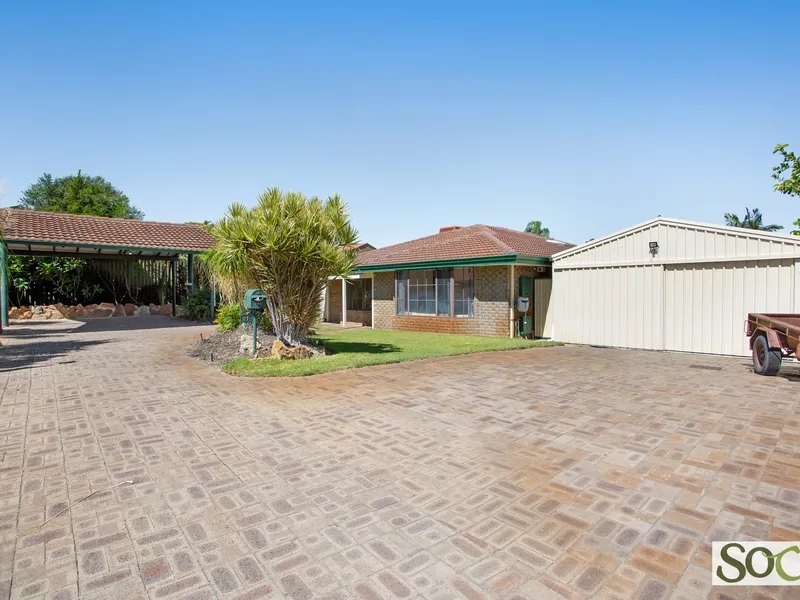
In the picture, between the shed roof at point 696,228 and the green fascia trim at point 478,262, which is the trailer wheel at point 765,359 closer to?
the shed roof at point 696,228

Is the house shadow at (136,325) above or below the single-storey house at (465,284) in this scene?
below

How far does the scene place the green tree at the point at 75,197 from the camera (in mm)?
39403

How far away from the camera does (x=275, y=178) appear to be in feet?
32.2

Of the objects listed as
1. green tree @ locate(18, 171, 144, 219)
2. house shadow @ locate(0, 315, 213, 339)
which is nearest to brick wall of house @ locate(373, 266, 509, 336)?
house shadow @ locate(0, 315, 213, 339)

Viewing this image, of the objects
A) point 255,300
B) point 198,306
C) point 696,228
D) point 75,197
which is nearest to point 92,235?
point 198,306

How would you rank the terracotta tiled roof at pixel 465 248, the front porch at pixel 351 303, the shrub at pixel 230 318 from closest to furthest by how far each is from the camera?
the shrub at pixel 230 318, the terracotta tiled roof at pixel 465 248, the front porch at pixel 351 303

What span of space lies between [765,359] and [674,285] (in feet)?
11.6

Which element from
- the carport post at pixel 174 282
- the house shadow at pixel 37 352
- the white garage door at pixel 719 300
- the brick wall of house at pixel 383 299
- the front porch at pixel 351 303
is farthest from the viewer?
the carport post at pixel 174 282

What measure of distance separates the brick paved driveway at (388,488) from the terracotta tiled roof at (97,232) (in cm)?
1232

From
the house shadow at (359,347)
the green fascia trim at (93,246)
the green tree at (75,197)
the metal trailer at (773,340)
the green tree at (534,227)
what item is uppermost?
the green tree at (75,197)

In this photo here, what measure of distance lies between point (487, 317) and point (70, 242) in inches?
615

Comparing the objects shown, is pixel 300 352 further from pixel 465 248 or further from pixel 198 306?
pixel 198 306

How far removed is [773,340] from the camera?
789 centimetres

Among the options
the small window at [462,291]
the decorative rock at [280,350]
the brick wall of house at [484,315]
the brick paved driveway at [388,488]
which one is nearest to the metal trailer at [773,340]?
the brick paved driveway at [388,488]
